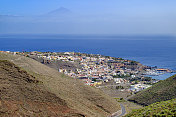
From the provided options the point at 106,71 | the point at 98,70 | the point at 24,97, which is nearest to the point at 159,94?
A: the point at 24,97

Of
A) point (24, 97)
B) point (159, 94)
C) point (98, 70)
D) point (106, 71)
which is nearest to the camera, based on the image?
point (24, 97)

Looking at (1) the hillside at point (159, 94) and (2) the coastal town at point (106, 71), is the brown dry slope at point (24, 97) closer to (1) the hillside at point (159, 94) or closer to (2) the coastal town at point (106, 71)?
(1) the hillside at point (159, 94)

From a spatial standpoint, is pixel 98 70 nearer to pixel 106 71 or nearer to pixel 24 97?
pixel 106 71

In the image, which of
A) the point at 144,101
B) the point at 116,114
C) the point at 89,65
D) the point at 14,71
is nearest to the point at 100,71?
the point at 89,65

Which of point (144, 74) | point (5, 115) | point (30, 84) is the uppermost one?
point (30, 84)

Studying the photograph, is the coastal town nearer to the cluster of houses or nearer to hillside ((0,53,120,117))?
the cluster of houses

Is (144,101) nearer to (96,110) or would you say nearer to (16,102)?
(96,110)
